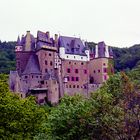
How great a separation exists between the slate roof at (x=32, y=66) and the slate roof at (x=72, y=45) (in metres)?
7.31

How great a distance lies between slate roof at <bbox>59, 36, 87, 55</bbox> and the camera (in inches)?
3644

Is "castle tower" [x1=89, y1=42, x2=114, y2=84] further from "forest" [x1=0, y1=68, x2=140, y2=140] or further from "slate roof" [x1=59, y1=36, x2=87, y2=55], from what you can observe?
"forest" [x1=0, y1=68, x2=140, y2=140]

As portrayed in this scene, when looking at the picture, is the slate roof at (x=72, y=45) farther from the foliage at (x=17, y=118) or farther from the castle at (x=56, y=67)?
the foliage at (x=17, y=118)

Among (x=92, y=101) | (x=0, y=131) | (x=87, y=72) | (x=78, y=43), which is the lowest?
(x=0, y=131)

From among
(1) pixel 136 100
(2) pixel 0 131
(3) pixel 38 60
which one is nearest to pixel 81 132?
(1) pixel 136 100

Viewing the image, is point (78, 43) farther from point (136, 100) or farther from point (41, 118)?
point (136, 100)

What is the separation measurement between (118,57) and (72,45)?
50239mm

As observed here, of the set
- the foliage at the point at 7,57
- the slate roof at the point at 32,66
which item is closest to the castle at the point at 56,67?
the slate roof at the point at 32,66

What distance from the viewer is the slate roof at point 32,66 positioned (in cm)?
8438

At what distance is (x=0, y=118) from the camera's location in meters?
31.7

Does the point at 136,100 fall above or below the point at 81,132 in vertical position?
above

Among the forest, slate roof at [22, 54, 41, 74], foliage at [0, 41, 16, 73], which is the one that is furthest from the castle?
the forest

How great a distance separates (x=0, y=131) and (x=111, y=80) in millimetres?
25240

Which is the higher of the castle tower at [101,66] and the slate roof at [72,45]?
the slate roof at [72,45]
